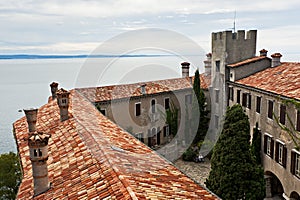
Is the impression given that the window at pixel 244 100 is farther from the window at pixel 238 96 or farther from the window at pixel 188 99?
the window at pixel 188 99

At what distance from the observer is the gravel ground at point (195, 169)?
68.2 feet

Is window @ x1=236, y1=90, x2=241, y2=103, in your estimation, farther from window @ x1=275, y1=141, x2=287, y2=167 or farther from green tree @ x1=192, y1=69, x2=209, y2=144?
window @ x1=275, y1=141, x2=287, y2=167

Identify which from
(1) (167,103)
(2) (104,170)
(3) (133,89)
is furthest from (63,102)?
(1) (167,103)

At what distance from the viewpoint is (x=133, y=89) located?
1040 inches

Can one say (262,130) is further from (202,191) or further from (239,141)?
(202,191)

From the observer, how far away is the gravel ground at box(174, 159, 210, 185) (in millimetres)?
20789

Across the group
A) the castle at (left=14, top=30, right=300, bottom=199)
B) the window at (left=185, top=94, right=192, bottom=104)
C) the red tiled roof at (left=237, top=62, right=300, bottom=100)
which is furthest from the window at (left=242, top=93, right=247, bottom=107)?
the window at (left=185, top=94, right=192, bottom=104)

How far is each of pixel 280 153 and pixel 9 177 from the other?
1499cm

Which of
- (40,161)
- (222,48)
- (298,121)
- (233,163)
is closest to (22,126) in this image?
(40,161)

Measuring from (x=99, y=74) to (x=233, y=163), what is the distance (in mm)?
7744

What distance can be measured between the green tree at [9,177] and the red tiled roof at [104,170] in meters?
6.78

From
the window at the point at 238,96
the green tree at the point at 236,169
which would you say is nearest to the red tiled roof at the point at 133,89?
the window at the point at 238,96

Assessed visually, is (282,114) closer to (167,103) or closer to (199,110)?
(199,110)

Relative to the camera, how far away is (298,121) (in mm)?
14812
